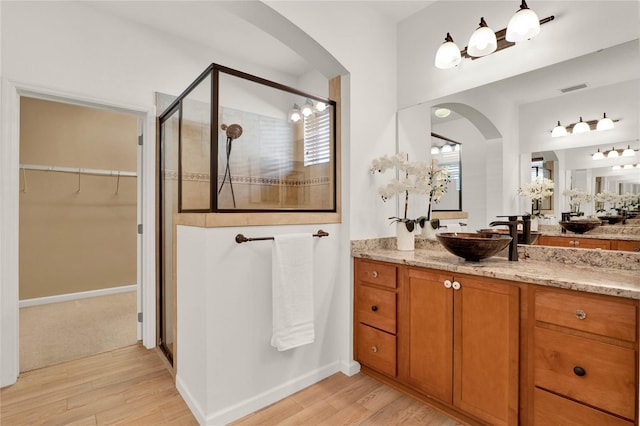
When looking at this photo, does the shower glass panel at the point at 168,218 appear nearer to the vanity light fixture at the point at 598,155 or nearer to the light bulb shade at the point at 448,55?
the light bulb shade at the point at 448,55

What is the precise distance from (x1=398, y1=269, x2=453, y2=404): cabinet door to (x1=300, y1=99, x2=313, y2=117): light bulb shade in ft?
4.47

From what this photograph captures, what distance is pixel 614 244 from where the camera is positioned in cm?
174

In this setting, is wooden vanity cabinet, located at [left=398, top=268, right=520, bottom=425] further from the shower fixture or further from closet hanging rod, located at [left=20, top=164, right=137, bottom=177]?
closet hanging rod, located at [left=20, top=164, right=137, bottom=177]

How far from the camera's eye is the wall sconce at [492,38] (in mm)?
1778

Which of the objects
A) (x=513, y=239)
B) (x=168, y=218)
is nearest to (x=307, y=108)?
(x=168, y=218)

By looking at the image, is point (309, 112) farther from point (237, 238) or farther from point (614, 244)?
point (614, 244)

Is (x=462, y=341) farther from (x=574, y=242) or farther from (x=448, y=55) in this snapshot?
(x=448, y=55)

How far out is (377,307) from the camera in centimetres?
218

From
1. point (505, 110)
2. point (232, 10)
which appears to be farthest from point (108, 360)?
point (505, 110)

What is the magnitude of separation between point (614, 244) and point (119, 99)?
11.7 feet

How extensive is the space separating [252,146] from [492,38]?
1657mm

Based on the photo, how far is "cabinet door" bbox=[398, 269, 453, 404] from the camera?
5.90ft

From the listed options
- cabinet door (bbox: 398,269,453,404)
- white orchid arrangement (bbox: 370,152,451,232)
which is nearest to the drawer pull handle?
cabinet door (bbox: 398,269,453,404)

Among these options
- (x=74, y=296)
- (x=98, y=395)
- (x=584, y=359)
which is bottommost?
(x=98, y=395)
